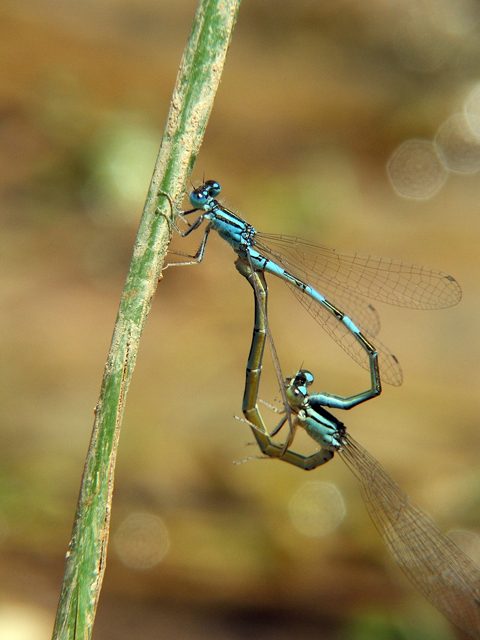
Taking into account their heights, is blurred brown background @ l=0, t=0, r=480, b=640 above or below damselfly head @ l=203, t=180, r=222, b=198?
above

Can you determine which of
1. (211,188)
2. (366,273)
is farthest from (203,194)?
(366,273)

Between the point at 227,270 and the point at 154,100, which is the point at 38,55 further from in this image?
the point at 227,270

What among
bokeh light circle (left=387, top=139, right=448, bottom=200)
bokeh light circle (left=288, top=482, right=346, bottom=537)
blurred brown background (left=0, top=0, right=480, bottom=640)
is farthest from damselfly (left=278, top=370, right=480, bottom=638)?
bokeh light circle (left=387, top=139, right=448, bottom=200)

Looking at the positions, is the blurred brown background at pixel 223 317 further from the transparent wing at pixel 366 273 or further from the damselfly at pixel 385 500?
the transparent wing at pixel 366 273

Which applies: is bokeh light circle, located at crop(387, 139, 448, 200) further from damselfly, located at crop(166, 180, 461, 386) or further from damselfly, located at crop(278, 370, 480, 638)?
damselfly, located at crop(278, 370, 480, 638)

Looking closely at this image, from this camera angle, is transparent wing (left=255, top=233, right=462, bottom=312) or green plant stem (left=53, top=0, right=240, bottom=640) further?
transparent wing (left=255, top=233, right=462, bottom=312)
